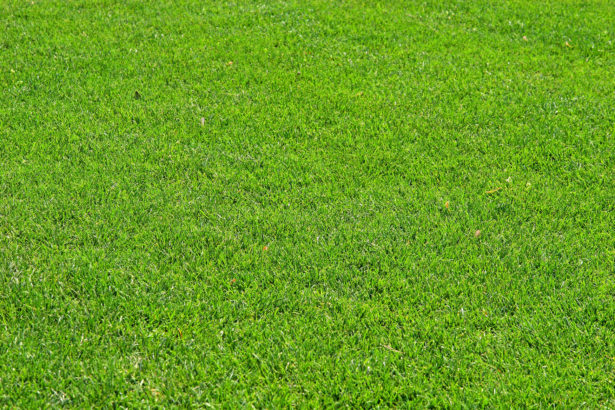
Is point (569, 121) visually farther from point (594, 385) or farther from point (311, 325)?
point (311, 325)

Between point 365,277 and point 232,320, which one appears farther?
point 365,277

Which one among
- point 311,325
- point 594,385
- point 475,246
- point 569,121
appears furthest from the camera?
point 569,121

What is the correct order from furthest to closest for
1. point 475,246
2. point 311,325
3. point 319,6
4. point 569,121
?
1. point 319,6
2. point 569,121
3. point 475,246
4. point 311,325

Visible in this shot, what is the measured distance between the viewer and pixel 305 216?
4.71 m

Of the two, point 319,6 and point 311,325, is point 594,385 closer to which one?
point 311,325

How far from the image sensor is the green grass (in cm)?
345

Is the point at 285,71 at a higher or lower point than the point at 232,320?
higher

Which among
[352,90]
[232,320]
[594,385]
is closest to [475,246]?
[594,385]

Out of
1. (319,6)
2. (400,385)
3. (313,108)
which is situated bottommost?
(400,385)

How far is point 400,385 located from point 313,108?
3582 mm

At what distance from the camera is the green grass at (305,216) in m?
3.45

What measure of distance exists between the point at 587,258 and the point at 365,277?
158cm

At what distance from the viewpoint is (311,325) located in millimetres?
3756

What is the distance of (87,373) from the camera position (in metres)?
3.38
